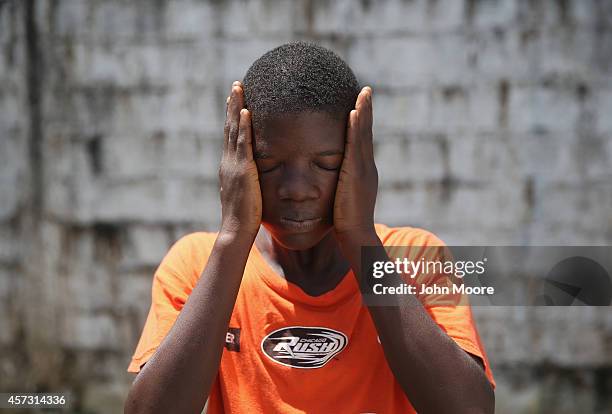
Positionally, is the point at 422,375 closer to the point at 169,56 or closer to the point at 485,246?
the point at 485,246

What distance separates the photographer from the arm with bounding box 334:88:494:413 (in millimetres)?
1797

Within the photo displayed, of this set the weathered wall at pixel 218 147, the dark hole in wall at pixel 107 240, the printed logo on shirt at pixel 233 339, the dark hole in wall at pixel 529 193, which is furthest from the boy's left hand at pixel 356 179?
the dark hole in wall at pixel 107 240

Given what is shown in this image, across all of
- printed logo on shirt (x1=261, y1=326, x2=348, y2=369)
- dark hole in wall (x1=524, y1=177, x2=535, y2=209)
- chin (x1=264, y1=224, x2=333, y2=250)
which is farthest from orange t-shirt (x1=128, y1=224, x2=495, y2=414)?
dark hole in wall (x1=524, y1=177, x2=535, y2=209)

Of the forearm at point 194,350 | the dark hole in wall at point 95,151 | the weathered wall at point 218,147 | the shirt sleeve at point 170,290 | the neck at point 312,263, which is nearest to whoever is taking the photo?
the forearm at point 194,350

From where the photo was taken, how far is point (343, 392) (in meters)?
1.87

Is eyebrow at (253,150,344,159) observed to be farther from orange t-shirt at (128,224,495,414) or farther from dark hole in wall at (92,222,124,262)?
dark hole in wall at (92,222,124,262)

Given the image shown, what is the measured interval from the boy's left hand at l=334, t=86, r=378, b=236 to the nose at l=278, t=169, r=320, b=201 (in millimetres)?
76

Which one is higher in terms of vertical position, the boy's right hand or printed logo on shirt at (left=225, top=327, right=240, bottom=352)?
the boy's right hand

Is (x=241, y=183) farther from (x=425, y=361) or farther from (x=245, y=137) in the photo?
(x=425, y=361)

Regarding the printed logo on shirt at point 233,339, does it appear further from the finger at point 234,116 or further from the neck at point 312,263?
the finger at point 234,116

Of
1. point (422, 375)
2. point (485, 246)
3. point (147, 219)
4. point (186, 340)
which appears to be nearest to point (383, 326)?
point (422, 375)

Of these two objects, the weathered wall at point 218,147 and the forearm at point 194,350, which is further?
the weathered wall at point 218,147

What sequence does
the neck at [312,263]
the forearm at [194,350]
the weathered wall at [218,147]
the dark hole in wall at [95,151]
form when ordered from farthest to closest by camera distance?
the dark hole in wall at [95,151]
the weathered wall at [218,147]
the neck at [312,263]
the forearm at [194,350]

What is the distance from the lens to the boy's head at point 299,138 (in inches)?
71.9
